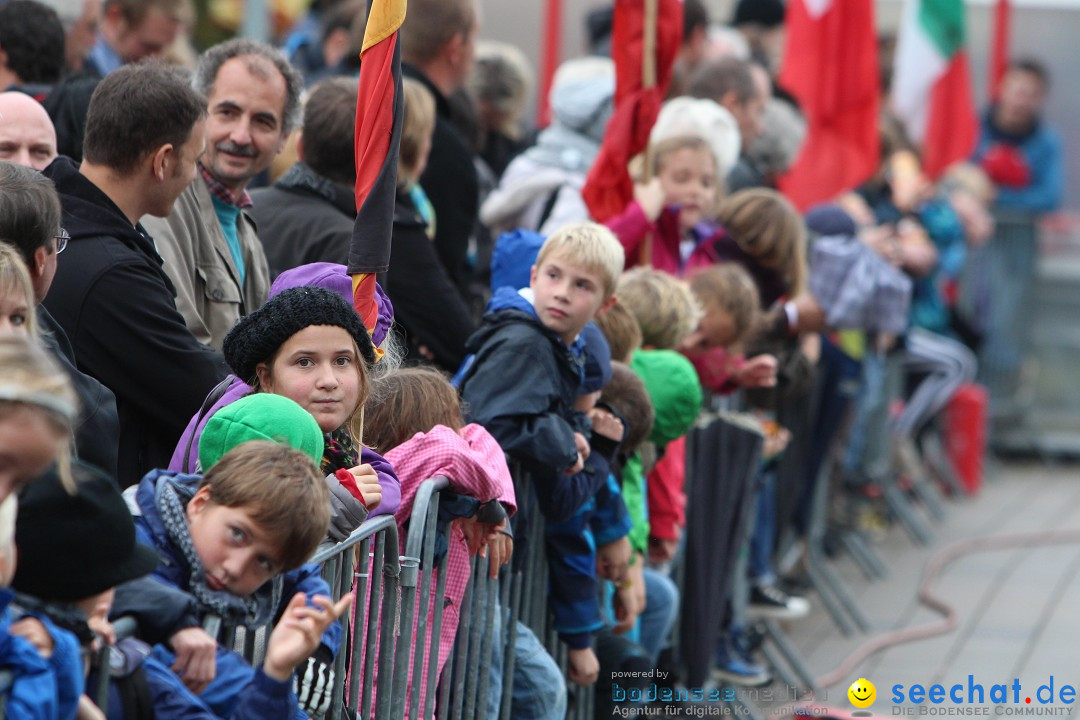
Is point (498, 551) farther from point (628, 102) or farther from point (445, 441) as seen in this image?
point (628, 102)

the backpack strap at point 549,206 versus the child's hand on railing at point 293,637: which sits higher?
the backpack strap at point 549,206

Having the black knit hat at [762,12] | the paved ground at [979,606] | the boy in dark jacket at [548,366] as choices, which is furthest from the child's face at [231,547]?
the black knit hat at [762,12]

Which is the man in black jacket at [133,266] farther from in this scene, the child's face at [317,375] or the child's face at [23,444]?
the child's face at [23,444]

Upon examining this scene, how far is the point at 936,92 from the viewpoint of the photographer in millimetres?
11602

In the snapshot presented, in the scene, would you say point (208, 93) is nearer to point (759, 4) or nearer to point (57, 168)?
point (57, 168)

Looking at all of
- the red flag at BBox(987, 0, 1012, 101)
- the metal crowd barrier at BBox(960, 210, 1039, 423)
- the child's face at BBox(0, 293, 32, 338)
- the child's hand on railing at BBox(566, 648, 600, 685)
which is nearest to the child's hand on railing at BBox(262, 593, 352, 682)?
the child's face at BBox(0, 293, 32, 338)

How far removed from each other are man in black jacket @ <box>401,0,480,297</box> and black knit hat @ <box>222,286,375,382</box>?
2.49m

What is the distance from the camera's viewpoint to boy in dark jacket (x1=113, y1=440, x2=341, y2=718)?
2844mm

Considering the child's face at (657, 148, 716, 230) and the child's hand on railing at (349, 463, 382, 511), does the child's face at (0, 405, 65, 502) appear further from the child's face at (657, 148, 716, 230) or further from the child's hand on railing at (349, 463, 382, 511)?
the child's face at (657, 148, 716, 230)

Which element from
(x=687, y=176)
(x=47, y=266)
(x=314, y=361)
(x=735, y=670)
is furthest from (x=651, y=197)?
(x=47, y=266)

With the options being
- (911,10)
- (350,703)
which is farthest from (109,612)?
(911,10)

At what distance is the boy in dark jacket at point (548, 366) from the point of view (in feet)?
14.2

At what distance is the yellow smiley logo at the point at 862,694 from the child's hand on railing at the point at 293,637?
146 inches

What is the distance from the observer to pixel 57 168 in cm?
380
